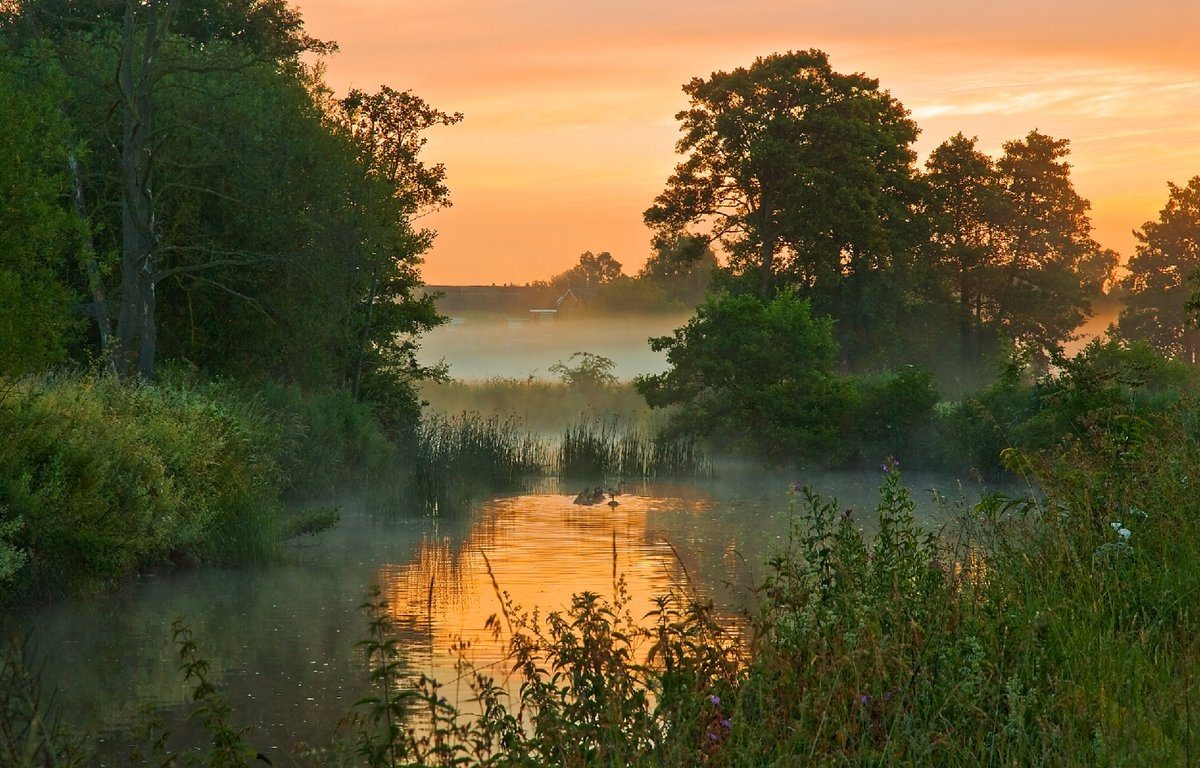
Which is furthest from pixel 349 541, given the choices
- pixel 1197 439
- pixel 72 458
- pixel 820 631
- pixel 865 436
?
pixel 865 436

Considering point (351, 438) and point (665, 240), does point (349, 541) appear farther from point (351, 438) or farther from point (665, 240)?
point (665, 240)

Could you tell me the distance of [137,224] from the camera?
20.7 meters

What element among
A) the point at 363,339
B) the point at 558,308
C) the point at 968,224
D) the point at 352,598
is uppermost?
the point at 968,224

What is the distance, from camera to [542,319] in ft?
284

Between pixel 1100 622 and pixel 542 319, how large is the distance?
80.5m

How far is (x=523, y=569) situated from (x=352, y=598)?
6.47 feet

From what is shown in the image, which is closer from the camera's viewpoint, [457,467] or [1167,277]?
[457,467]

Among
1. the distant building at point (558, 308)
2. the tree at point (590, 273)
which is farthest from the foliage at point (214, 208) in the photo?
the tree at point (590, 273)

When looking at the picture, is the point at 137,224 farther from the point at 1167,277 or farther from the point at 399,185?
the point at 1167,277

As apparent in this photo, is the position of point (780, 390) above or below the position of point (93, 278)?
below

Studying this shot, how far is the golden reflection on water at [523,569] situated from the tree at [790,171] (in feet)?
66.3

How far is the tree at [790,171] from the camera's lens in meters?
38.5

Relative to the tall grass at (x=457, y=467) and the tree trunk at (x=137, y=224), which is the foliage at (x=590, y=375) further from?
the tree trunk at (x=137, y=224)

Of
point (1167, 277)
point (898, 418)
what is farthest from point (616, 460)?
point (1167, 277)
